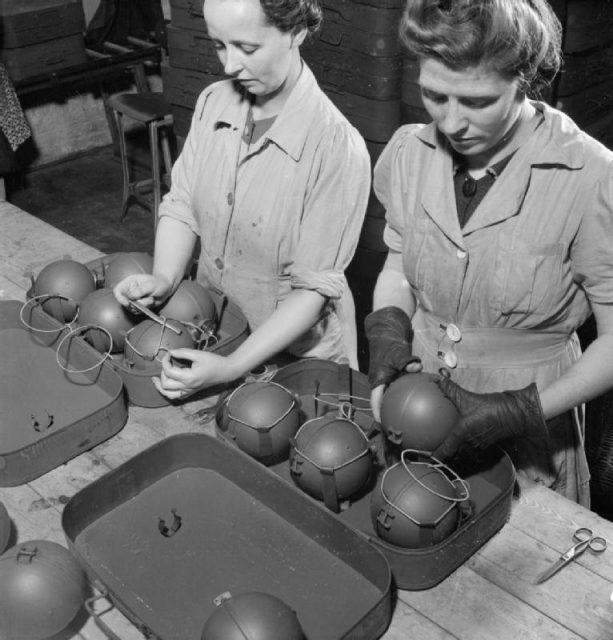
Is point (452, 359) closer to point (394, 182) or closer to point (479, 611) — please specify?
point (394, 182)

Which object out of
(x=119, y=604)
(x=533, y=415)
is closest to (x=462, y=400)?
(x=533, y=415)

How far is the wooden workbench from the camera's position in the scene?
5.47 feet

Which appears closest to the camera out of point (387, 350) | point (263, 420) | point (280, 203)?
point (263, 420)

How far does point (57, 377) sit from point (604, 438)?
6.73ft

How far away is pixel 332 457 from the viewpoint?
6.16ft

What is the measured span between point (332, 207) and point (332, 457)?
2.58 feet

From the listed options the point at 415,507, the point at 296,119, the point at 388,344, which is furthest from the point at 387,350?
the point at 296,119

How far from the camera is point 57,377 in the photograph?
2449 millimetres

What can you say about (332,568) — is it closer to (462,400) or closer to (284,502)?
(284,502)

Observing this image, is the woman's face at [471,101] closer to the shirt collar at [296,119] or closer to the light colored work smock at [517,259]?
the light colored work smock at [517,259]

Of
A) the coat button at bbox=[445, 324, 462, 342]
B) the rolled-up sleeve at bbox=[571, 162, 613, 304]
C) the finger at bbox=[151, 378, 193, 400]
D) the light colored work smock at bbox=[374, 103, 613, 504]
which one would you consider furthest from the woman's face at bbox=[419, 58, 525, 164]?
the finger at bbox=[151, 378, 193, 400]

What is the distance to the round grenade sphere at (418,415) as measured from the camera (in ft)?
6.21

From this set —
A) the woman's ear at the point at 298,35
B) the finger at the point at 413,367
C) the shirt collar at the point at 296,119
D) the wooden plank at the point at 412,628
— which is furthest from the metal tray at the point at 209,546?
the woman's ear at the point at 298,35

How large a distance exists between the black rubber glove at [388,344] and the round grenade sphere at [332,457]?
21 centimetres
